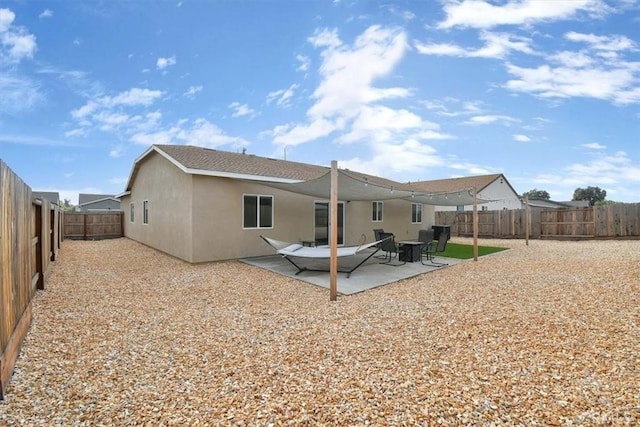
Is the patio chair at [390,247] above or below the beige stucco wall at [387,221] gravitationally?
below

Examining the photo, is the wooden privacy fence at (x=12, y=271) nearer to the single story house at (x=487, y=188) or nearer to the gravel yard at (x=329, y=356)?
the gravel yard at (x=329, y=356)

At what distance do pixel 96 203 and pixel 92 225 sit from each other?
23098 mm

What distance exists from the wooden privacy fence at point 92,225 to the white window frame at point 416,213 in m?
17.0

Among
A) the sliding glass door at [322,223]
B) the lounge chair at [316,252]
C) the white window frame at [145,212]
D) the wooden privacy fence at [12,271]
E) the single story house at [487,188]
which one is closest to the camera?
the wooden privacy fence at [12,271]

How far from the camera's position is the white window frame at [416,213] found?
16.7 meters

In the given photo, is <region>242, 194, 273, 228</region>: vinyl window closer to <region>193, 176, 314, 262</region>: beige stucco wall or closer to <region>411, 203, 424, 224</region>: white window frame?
<region>193, 176, 314, 262</region>: beige stucco wall

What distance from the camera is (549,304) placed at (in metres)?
5.16

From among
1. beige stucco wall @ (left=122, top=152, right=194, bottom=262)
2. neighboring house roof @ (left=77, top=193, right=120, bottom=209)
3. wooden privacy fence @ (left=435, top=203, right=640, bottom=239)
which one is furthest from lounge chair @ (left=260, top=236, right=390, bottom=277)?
neighboring house roof @ (left=77, top=193, right=120, bottom=209)

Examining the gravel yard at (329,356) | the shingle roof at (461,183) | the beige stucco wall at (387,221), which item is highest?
the shingle roof at (461,183)

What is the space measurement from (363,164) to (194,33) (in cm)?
1085

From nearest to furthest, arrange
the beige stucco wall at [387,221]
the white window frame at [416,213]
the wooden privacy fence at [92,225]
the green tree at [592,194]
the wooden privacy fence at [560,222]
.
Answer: the beige stucco wall at [387,221] → the wooden privacy fence at [560,222] → the white window frame at [416,213] → the wooden privacy fence at [92,225] → the green tree at [592,194]

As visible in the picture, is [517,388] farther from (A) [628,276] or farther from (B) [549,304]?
(A) [628,276]

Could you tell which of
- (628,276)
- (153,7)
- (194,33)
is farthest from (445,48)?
(153,7)

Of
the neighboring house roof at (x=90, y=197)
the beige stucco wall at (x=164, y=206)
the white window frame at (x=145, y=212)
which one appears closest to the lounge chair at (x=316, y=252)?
the beige stucco wall at (x=164, y=206)
